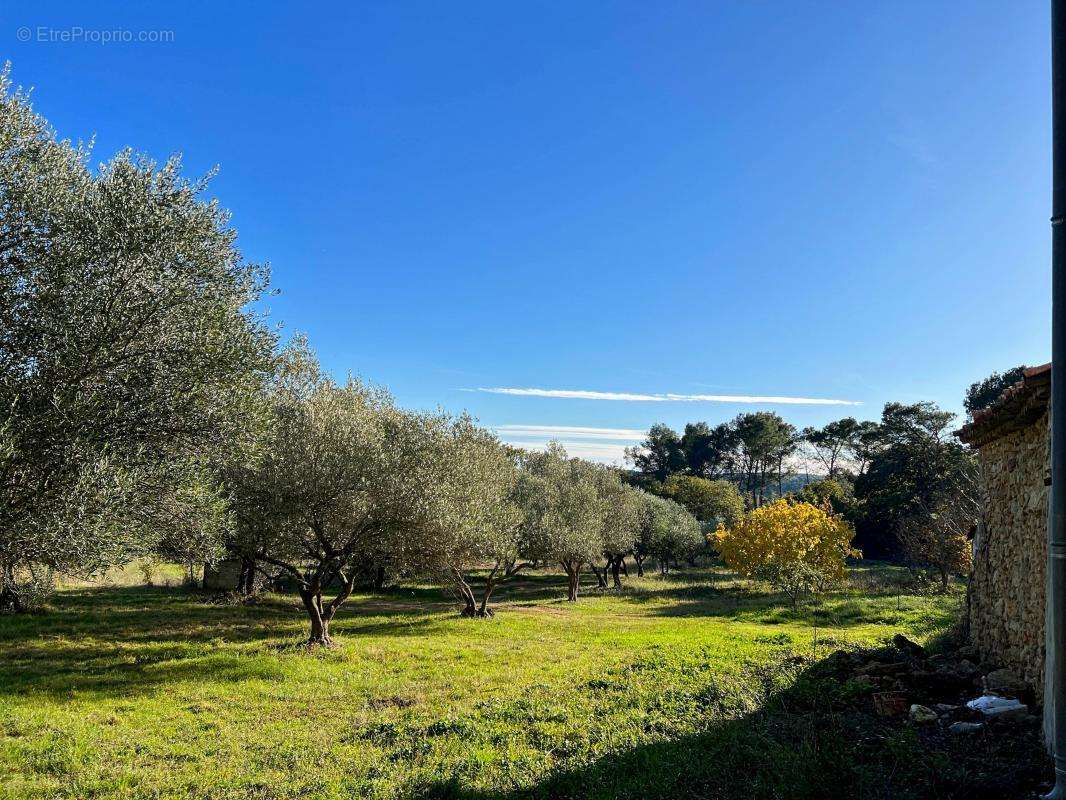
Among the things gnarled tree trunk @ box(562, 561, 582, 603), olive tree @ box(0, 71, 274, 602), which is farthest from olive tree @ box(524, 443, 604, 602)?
olive tree @ box(0, 71, 274, 602)

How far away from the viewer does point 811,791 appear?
571cm

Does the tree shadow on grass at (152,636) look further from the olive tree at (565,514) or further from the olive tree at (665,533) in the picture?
the olive tree at (665,533)

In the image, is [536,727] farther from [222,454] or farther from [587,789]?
[222,454]

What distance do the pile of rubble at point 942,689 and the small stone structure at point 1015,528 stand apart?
370mm

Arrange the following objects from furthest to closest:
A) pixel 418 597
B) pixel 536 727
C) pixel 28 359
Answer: pixel 418 597 < pixel 536 727 < pixel 28 359

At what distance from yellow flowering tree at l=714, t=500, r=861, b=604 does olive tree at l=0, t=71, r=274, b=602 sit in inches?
1010

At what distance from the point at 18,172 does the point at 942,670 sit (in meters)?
17.4

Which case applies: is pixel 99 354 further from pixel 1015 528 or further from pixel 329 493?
pixel 1015 528

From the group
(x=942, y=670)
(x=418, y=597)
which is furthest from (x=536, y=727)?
(x=418, y=597)

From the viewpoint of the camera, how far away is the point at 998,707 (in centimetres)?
787

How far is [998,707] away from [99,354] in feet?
45.3

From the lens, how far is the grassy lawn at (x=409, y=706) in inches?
299

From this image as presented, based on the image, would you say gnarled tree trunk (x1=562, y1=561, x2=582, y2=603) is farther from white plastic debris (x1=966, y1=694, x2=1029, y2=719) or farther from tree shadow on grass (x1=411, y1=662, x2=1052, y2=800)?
white plastic debris (x1=966, y1=694, x2=1029, y2=719)

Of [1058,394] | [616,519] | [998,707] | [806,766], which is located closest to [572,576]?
[616,519]
